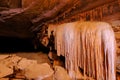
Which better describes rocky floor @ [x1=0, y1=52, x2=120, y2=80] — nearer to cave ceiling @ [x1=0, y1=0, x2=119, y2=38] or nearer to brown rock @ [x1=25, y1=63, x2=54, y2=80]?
brown rock @ [x1=25, y1=63, x2=54, y2=80]

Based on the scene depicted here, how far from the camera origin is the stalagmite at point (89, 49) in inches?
124

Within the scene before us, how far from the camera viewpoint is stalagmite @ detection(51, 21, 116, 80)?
315 centimetres

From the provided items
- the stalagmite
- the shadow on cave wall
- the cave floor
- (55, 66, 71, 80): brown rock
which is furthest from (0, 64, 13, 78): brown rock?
the shadow on cave wall

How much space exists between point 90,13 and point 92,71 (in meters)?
1.51

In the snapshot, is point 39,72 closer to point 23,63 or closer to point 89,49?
point 23,63

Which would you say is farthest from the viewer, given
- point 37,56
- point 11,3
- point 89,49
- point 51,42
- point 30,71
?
point 37,56

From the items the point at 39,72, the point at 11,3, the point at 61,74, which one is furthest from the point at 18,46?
the point at 11,3

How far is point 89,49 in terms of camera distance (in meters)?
3.22

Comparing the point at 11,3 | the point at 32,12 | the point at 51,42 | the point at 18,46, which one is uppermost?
the point at 11,3

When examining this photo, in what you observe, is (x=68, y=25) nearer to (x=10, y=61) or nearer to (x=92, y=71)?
(x=92, y=71)

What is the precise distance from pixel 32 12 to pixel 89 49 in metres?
1.25

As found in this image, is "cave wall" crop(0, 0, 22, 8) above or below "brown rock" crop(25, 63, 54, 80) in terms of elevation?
above

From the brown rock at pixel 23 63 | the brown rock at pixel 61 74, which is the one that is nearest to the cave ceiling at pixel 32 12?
the brown rock at pixel 23 63

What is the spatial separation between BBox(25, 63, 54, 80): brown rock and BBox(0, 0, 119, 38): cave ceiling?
2.84 feet
